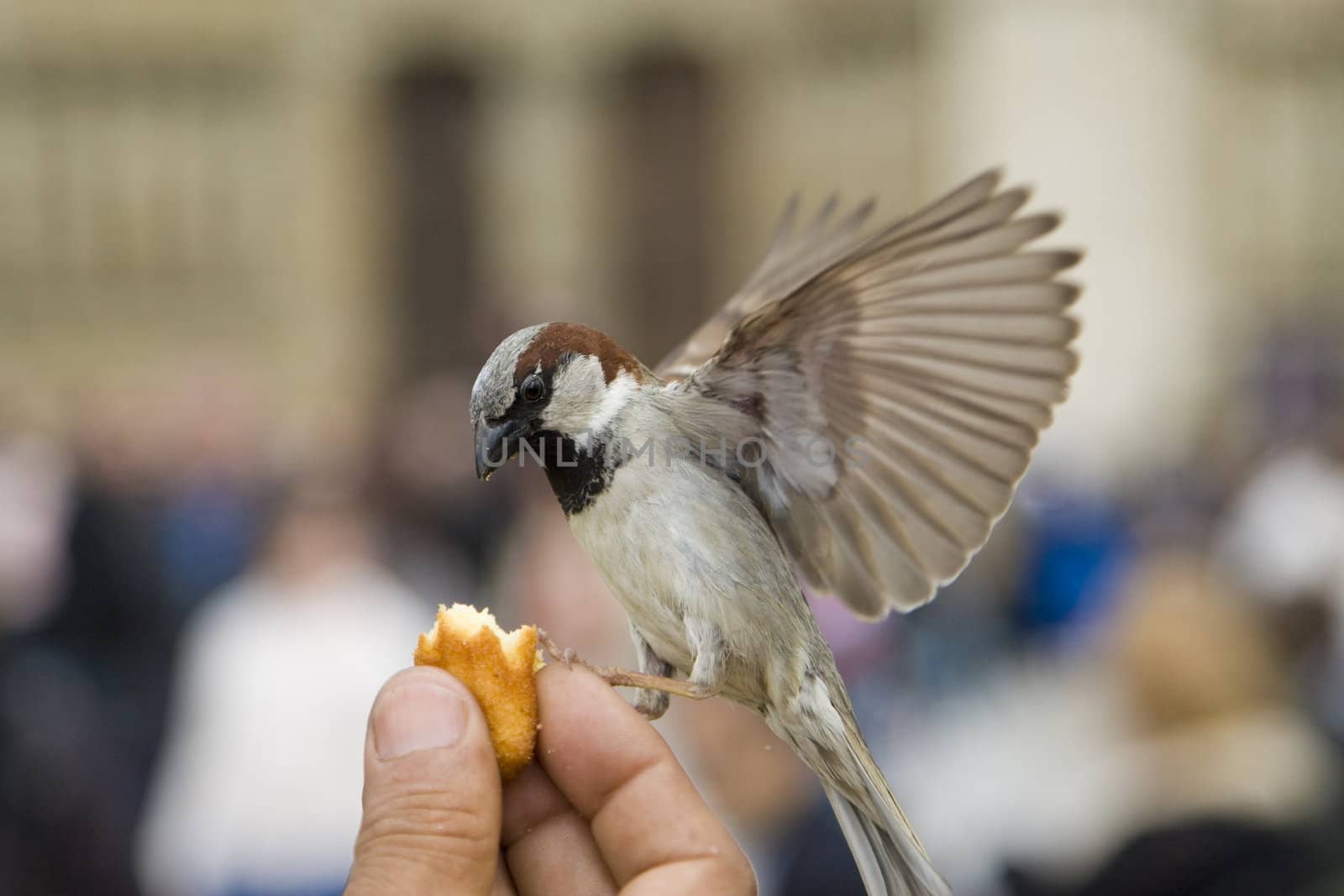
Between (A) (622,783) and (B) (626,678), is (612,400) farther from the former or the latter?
(A) (622,783)

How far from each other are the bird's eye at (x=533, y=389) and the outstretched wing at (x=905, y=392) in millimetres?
219

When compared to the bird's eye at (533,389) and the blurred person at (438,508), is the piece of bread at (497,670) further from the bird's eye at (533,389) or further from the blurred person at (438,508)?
the blurred person at (438,508)

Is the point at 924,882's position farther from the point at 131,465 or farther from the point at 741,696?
the point at 131,465

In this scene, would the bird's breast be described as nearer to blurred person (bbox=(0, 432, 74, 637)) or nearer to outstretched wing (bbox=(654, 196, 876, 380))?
outstretched wing (bbox=(654, 196, 876, 380))

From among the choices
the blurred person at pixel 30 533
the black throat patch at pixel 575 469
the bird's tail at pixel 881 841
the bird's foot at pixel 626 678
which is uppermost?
the black throat patch at pixel 575 469

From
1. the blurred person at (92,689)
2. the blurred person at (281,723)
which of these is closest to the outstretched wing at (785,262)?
the blurred person at (281,723)

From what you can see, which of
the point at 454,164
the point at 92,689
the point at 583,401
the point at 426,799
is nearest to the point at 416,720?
the point at 426,799

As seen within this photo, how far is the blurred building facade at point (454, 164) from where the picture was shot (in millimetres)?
10195

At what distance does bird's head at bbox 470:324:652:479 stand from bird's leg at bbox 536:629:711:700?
264 mm

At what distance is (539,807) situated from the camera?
1.88 m

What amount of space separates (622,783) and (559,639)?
1721mm

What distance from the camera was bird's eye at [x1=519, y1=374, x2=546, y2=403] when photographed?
2057 millimetres

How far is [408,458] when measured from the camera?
557 centimetres

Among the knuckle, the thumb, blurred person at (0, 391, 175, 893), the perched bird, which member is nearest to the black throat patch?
the perched bird
